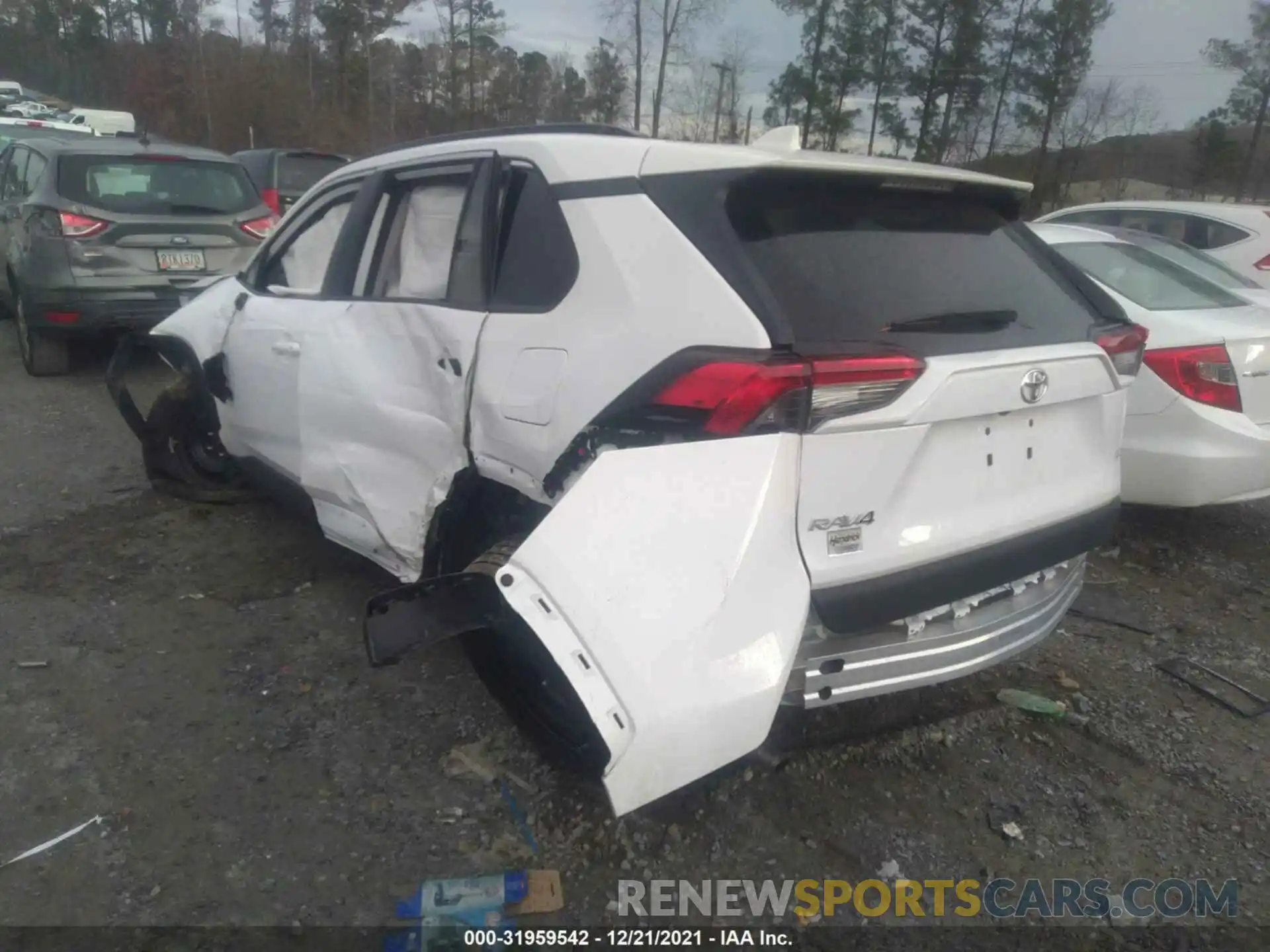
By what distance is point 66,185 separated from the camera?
6980 mm

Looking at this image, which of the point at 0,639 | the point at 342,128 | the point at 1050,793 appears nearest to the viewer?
the point at 1050,793

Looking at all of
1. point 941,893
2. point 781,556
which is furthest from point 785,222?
point 941,893

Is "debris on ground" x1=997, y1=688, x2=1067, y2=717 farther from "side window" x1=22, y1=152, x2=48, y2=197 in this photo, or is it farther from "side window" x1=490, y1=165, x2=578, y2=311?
"side window" x1=22, y1=152, x2=48, y2=197

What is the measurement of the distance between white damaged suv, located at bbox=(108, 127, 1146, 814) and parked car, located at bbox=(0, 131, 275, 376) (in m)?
4.64

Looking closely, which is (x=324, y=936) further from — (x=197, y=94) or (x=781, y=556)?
(x=197, y=94)

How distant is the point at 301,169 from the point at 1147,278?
10476 millimetres

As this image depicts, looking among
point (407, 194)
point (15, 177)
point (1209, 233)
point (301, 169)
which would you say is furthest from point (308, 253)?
point (301, 169)

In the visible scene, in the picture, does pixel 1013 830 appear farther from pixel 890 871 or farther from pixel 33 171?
pixel 33 171

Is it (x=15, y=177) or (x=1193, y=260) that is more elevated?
(x=1193, y=260)

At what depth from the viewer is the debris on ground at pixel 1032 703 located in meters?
3.23

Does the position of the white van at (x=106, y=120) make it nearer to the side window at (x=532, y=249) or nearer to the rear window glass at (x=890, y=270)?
the side window at (x=532, y=249)

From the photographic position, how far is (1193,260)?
5766 mm

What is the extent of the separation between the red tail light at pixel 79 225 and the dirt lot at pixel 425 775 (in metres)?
3.73

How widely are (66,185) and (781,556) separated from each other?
702 cm
